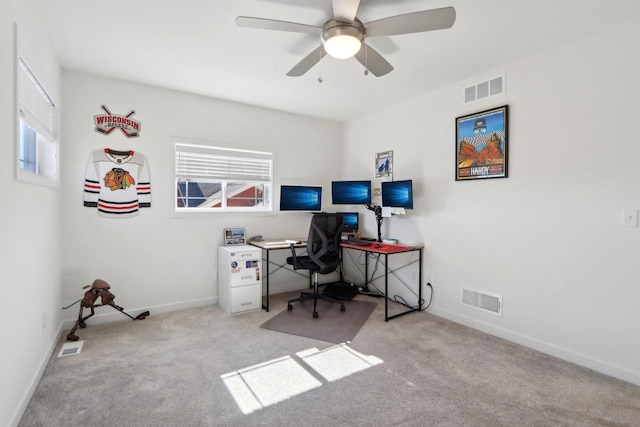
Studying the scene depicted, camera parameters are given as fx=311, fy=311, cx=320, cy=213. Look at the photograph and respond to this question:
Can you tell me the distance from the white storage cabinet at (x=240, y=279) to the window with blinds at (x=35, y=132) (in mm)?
1745

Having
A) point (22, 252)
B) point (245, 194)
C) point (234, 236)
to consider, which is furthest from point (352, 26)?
point (245, 194)

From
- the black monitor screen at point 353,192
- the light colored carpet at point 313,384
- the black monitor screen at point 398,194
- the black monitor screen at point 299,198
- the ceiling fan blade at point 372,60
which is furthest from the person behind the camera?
the black monitor screen at point 353,192

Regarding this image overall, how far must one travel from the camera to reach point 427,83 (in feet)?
11.0

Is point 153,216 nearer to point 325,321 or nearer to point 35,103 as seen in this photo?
point 35,103

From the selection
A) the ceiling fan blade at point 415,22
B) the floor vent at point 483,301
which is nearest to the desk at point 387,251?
the floor vent at point 483,301

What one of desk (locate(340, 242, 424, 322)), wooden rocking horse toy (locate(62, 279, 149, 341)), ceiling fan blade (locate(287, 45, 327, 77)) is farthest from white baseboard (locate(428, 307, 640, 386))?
wooden rocking horse toy (locate(62, 279, 149, 341))

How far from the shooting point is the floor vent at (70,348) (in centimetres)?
255

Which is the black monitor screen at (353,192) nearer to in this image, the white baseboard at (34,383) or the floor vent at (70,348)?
the floor vent at (70,348)

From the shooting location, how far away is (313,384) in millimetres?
2182

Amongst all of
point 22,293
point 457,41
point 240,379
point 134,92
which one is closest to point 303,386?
point 240,379

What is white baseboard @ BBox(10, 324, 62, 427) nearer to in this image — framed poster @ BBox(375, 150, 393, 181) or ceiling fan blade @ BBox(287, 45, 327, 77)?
ceiling fan blade @ BBox(287, 45, 327, 77)

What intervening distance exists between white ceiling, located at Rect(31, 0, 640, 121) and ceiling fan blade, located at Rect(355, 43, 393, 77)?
0.23m

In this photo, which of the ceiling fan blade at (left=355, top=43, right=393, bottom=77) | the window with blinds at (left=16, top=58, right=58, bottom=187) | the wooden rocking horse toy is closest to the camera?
the window with blinds at (left=16, top=58, right=58, bottom=187)

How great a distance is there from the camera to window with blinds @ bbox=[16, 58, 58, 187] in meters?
1.96
